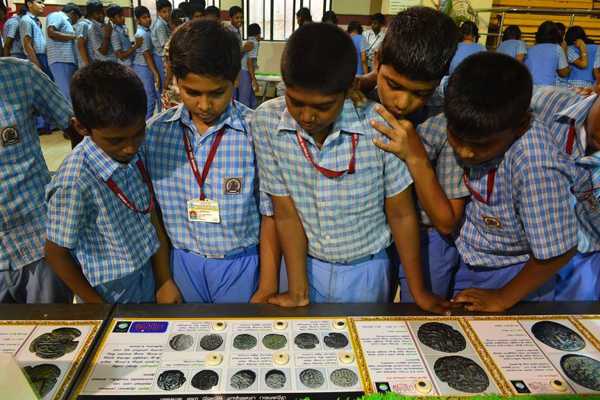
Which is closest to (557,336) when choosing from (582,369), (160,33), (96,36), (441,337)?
(582,369)

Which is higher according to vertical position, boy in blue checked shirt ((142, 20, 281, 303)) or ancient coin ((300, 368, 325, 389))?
boy in blue checked shirt ((142, 20, 281, 303))

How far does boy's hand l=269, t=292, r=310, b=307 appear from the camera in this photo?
1222 mm

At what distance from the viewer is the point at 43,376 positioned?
93 centimetres

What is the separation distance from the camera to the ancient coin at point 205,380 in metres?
0.92

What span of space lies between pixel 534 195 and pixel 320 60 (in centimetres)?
66

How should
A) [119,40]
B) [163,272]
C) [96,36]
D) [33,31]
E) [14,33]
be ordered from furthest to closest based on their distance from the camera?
[119,40], [96,36], [33,31], [14,33], [163,272]

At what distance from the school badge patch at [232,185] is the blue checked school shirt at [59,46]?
17.9 ft

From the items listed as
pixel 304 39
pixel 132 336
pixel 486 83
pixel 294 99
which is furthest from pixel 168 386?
pixel 486 83

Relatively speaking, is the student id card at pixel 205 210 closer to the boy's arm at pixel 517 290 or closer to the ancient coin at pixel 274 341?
the ancient coin at pixel 274 341

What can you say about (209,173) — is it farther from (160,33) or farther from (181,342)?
(160,33)

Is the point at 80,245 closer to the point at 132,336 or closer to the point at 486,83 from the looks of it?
the point at 132,336

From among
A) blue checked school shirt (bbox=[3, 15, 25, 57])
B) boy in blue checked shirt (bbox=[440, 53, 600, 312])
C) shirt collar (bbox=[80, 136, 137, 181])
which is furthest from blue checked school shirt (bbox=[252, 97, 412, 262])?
blue checked school shirt (bbox=[3, 15, 25, 57])

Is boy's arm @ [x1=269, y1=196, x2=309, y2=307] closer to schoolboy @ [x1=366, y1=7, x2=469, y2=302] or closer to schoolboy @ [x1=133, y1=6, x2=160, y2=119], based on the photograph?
schoolboy @ [x1=366, y1=7, x2=469, y2=302]

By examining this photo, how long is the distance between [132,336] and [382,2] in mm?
8681
